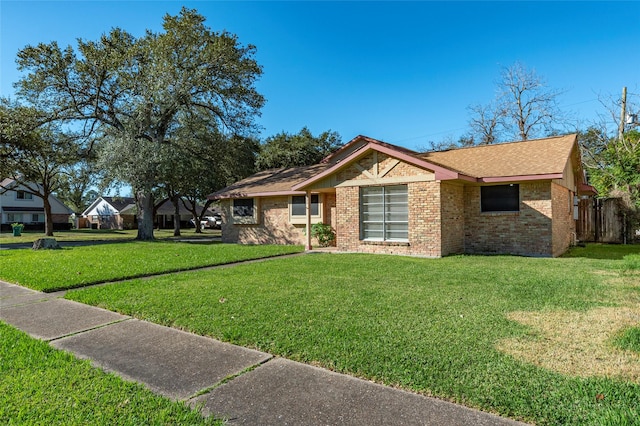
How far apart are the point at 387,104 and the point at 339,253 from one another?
567 inches

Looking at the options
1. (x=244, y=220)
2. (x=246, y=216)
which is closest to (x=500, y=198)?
(x=246, y=216)

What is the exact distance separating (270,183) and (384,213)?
829cm

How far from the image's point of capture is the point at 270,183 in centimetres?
1902

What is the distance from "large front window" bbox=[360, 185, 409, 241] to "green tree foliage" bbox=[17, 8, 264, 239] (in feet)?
38.2

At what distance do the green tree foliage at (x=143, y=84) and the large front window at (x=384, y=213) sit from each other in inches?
458

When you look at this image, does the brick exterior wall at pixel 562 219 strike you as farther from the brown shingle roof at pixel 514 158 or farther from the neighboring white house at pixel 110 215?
the neighboring white house at pixel 110 215

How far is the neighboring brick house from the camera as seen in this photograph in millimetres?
11336

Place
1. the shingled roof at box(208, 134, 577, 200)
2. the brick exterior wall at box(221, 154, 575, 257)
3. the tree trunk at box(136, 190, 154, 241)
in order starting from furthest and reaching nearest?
the tree trunk at box(136, 190, 154, 241) < the brick exterior wall at box(221, 154, 575, 257) < the shingled roof at box(208, 134, 577, 200)

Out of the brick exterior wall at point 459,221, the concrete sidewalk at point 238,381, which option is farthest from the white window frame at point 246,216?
the concrete sidewalk at point 238,381

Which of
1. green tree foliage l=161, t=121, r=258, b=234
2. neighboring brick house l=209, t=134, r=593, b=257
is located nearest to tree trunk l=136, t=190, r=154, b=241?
green tree foliage l=161, t=121, r=258, b=234

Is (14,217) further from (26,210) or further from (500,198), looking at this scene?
(500,198)

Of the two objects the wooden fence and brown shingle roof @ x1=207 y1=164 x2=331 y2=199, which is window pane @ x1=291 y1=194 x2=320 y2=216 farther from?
the wooden fence

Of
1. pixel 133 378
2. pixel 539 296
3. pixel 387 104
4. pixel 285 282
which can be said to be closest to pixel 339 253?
pixel 285 282

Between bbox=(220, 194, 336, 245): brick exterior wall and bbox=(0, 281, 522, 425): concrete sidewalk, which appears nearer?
bbox=(0, 281, 522, 425): concrete sidewalk
